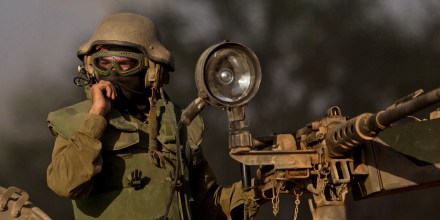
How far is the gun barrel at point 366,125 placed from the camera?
680 centimetres

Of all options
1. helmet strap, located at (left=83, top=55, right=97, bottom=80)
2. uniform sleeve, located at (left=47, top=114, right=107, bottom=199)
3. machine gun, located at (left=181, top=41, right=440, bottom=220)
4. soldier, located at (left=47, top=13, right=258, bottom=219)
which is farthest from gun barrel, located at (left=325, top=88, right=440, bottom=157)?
helmet strap, located at (left=83, top=55, right=97, bottom=80)

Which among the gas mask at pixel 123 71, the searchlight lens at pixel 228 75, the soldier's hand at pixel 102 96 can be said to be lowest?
the searchlight lens at pixel 228 75

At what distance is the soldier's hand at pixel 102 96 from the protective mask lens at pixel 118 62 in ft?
0.63

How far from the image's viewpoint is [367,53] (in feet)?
61.4

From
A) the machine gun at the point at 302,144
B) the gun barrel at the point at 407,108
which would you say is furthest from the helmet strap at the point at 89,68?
the gun barrel at the point at 407,108

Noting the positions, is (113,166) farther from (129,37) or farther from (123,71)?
(129,37)

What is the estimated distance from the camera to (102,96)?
8.70m

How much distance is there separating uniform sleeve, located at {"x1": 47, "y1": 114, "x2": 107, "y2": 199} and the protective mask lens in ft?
2.25

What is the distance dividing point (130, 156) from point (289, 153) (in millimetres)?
1764

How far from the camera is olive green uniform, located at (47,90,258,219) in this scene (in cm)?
830

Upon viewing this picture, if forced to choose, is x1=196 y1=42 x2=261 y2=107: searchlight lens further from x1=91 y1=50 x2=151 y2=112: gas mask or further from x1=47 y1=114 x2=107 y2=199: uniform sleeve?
x1=91 y1=50 x2=151 y2=112: gas mask

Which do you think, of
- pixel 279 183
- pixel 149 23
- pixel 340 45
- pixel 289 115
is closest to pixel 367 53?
pixel 340 45

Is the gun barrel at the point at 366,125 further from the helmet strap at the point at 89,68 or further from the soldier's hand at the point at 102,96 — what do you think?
the helmet strap at the point at 89,68

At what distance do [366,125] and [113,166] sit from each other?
2611 mm
